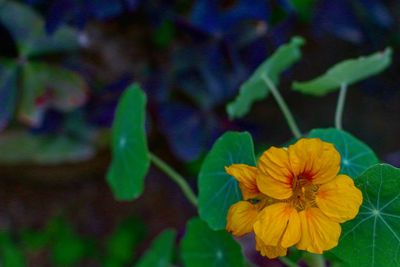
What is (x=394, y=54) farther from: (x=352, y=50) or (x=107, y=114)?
(x=107, y=114)

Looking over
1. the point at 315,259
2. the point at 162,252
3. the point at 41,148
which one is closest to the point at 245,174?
the point at 315,259

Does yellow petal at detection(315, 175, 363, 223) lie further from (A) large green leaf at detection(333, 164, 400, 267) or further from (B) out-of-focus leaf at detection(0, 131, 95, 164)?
(B) out-of-focus leaf at detection(0, 131, 95, 164)

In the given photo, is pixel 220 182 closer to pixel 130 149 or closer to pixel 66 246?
pixel 130 149

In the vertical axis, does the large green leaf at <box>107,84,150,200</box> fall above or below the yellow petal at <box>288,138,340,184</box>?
below

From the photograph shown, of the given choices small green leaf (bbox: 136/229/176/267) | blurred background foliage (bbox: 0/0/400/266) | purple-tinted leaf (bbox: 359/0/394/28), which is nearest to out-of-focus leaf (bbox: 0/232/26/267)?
blurred background foliage (bbox: 0/0/400/266)

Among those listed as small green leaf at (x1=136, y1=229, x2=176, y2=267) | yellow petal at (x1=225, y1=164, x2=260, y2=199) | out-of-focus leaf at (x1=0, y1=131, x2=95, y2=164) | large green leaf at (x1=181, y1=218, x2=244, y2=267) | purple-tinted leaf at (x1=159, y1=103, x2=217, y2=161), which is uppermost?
yellow petal at (x1=225, y1=164, x2=260, y2=199)

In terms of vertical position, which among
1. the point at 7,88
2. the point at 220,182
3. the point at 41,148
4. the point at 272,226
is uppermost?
the point at 272,226

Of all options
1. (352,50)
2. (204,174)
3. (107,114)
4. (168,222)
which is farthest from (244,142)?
(168,222)

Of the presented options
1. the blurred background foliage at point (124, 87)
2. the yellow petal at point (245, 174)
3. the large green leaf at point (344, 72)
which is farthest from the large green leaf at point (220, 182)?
the blurred background foliage at point (124, 87)
